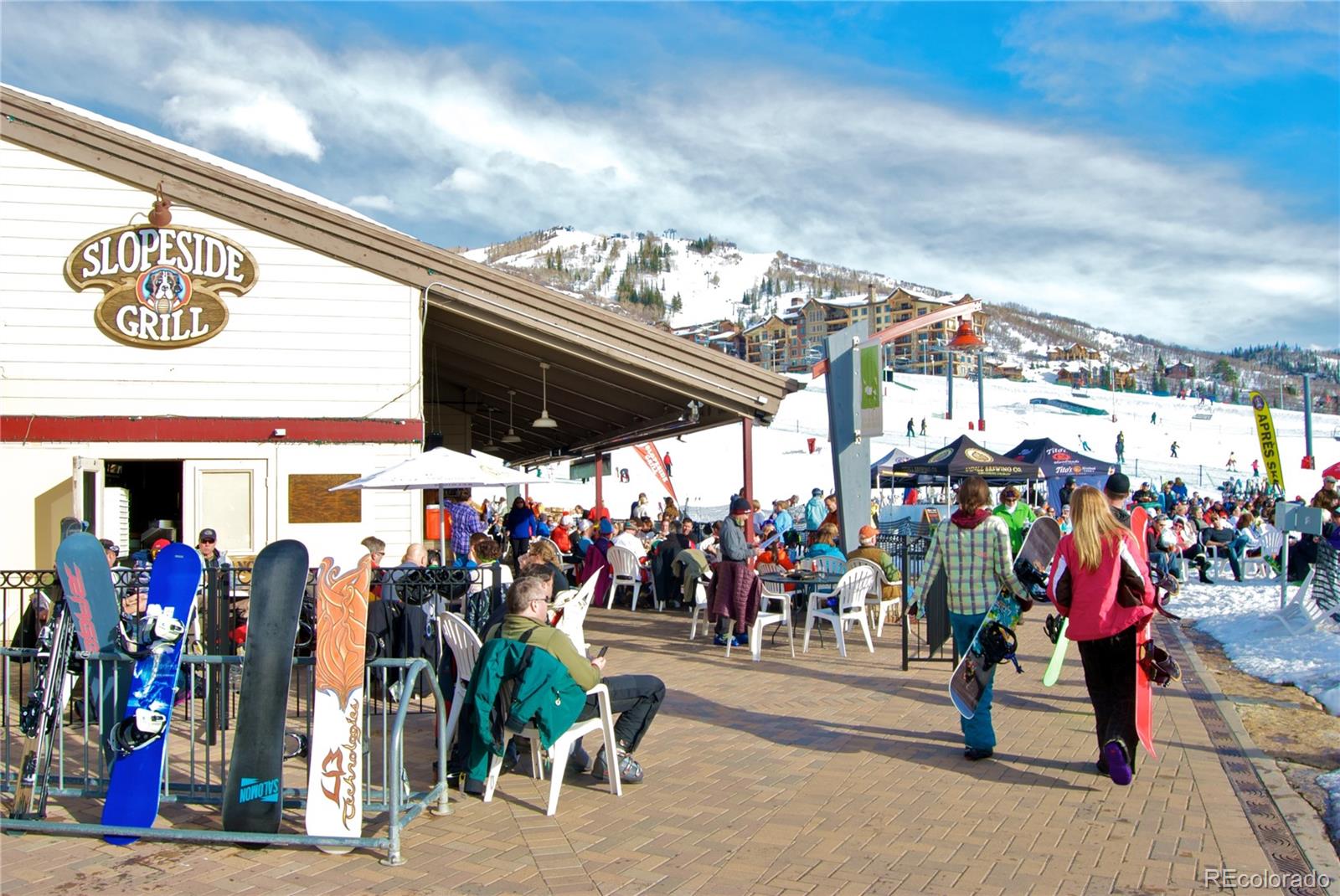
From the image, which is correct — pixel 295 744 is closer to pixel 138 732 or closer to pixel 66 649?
pixel 138 732

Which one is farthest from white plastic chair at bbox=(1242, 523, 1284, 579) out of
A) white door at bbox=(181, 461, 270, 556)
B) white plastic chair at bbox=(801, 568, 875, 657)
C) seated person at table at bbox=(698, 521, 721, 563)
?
white door at bbox=(181, 461, 270, 556)

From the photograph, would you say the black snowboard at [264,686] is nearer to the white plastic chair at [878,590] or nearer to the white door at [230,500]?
the white plastic chair at [878,590]

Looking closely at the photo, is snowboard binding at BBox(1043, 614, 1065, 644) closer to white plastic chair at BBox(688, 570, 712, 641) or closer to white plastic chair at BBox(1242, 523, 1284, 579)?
white plastic chair at BBox(688, 570, 712, 641)

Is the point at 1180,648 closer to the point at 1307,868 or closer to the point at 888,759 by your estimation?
the point at 888,759

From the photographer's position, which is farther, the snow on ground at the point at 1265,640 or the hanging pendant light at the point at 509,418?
the hanging pendant light at the point at 509,418

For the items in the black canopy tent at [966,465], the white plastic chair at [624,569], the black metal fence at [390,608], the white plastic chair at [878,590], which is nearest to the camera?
the black metal fence at [390,608]

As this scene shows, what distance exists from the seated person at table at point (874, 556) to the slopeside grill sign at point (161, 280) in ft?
21.4

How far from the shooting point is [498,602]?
23.2 feet

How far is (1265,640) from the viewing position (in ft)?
35.4

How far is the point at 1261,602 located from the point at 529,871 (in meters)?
12.3

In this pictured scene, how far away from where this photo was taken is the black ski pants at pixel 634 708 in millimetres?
5930

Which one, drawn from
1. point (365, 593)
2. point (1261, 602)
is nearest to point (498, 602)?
point (365, 593)

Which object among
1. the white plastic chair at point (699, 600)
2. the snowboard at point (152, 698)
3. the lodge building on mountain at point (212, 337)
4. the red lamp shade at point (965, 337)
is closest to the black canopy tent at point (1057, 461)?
the red lamp shade at point (965, 337)

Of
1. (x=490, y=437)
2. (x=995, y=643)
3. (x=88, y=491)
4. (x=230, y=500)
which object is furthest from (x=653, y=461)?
(x=995, y=643)
